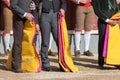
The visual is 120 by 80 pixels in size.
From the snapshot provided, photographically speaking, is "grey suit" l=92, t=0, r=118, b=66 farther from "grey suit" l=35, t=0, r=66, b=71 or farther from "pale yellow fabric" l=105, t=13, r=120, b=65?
"grey suit" l=35, t=0, r=66, b=71

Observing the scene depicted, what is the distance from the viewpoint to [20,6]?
31.3 feet

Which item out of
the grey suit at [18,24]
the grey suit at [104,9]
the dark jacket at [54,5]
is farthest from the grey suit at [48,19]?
the grey suit at [104,9]

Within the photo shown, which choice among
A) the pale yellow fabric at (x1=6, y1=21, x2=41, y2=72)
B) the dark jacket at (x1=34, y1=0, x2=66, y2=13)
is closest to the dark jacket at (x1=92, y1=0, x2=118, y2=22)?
the dark jacket at (x1=34, y1=0, x2=66, y2=13)

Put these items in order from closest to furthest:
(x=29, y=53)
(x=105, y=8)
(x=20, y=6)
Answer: (x=20, y=6), (x=29, y=53), (x=105, y=8)

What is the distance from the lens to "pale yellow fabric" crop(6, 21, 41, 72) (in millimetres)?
9742

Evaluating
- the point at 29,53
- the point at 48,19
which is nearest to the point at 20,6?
the point at 48,19

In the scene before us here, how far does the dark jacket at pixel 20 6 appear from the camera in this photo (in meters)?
9.45

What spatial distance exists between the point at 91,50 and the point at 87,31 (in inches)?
29.2

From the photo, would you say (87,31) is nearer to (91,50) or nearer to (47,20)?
(91,50)

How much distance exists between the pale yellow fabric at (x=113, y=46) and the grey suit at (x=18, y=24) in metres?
1.84

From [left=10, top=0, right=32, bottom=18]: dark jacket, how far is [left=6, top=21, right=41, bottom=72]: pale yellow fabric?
0.31m

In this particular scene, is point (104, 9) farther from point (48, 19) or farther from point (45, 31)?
point (45, 31)

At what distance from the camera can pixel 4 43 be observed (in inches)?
477

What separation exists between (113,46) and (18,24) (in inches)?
81.6
